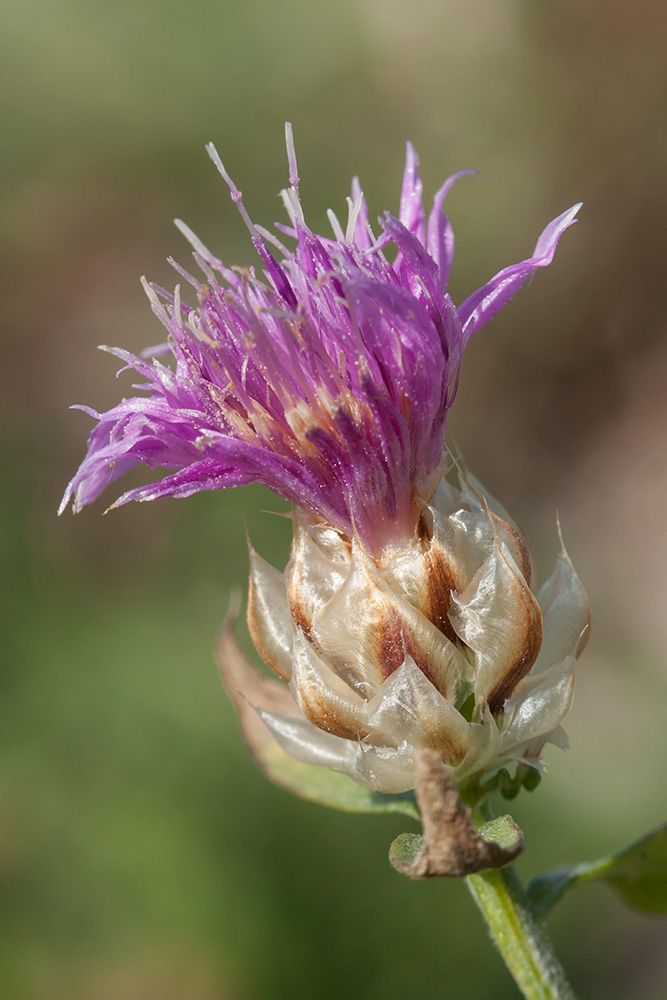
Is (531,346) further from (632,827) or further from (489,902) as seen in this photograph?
(489,902)

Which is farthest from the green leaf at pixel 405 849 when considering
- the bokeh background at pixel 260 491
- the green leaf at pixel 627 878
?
the bokeh background at pixel 260 491

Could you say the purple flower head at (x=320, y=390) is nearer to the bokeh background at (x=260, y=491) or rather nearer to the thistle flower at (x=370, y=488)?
the thistle flower at (x=370, y=488)

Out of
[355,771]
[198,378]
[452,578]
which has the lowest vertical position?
[355,771]

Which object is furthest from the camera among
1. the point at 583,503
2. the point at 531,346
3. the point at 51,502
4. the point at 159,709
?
the point at 531,346

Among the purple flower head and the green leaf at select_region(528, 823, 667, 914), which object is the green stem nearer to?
the green leaf at select_region(528, 823, 667, 914)

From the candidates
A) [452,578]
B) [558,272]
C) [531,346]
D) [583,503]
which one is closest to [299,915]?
[452,578]

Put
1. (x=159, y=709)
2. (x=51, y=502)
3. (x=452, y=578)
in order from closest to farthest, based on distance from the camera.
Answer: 1. (x=452, y=578)
2. (x=159, y=709)
3. (x=51, y=502)
